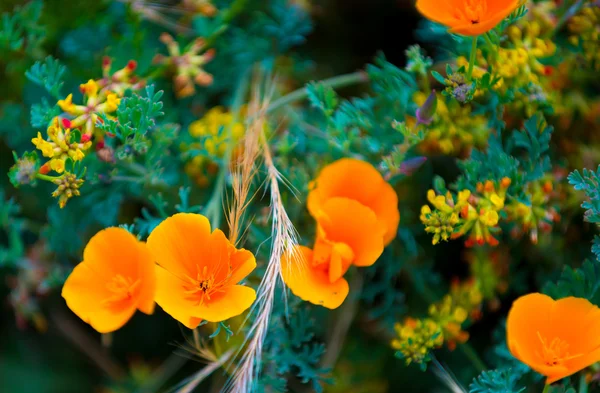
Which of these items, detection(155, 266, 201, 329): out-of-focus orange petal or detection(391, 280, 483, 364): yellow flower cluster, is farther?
detection(391, 280, 483, 364): yellow flower cluster

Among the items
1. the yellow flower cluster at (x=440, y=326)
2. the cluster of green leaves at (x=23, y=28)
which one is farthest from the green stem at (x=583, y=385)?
the cluster of green leaves at (x=23, y=28)

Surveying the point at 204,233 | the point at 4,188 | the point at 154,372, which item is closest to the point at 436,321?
the point at 204,233

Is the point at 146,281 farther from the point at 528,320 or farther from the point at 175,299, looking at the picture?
the point at 528,320

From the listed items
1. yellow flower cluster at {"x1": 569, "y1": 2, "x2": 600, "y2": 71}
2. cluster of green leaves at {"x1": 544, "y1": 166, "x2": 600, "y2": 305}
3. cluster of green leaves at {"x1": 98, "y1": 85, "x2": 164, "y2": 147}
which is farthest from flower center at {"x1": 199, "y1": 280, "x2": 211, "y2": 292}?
yellow flower cluster at {"x1": 569, "y1": 2, "x2": 600, "y2": 71}

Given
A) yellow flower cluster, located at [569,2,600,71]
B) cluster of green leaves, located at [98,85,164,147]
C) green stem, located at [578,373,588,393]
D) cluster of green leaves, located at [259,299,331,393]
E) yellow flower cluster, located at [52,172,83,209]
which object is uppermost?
yellow flower cluster, located at [569,2,600,71]

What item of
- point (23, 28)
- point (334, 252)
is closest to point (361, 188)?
point (334, 252)

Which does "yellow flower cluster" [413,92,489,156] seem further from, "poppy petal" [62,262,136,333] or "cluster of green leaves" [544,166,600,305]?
"poppy petal" [62,262,136,333]

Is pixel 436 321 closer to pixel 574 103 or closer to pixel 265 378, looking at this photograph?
pixel 265 378
